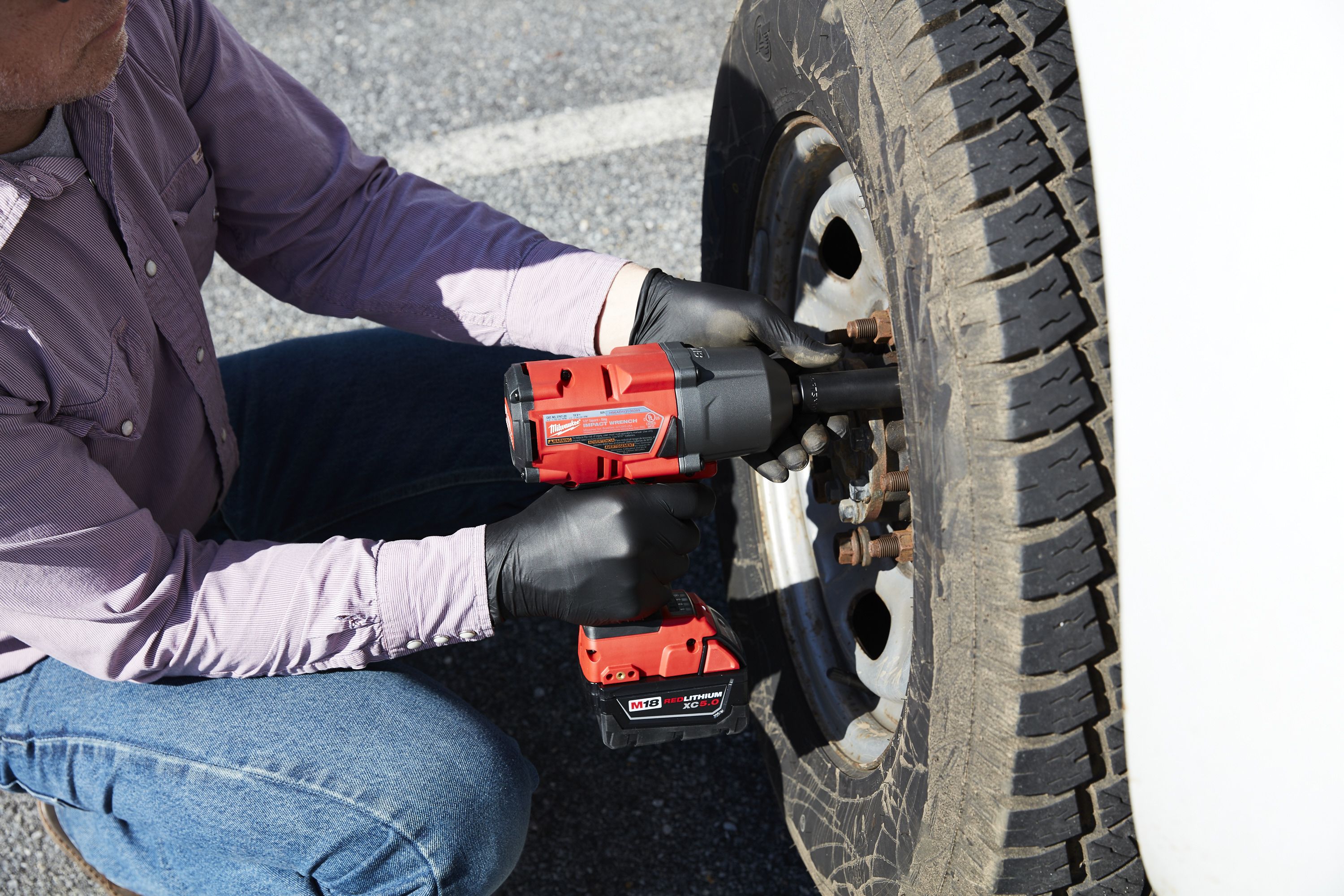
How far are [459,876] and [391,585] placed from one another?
1.58 ft

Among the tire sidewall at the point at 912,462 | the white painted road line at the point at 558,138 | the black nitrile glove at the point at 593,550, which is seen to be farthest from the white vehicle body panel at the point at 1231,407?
the white painted road line at the point at 558,138

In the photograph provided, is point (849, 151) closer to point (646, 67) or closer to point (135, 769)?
point (135, 769)

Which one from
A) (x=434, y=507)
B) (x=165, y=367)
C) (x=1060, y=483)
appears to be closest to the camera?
(x=1060, y=483)

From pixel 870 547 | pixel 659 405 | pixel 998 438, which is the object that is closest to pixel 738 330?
pixel 659 405

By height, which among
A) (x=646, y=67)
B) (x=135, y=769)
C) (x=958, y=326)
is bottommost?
(x=135, y=769)

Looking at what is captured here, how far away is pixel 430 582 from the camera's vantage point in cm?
147

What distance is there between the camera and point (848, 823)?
1.44 meters

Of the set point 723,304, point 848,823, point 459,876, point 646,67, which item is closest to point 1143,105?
point 723,304

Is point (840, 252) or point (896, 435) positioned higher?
point (840, 252)

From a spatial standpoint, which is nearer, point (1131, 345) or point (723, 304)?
point (1131, 345)

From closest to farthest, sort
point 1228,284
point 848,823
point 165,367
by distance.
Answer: point 1228,284 → point 848,823 → point 165,367

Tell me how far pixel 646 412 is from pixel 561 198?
6.04 feet

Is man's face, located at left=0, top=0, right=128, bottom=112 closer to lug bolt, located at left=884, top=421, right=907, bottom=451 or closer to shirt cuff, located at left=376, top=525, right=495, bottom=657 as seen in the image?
shirt cuff, located at left=376, top=525, right=495, bottom=657

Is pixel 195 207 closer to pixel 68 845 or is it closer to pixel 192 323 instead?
pixel 192 323
